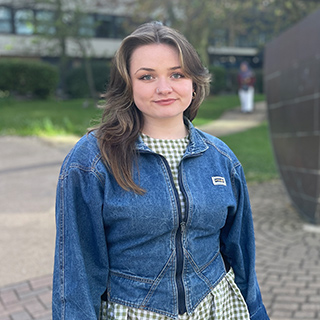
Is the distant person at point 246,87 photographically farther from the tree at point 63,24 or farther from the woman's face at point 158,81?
the woman's face at point 158,81

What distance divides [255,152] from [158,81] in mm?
10026

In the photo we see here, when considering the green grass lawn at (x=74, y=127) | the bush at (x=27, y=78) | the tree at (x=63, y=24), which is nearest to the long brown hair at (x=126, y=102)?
the green grass lawn at (x=74, y=127)

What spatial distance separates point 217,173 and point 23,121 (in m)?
12.1

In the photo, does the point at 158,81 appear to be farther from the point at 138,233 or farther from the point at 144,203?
the point at 138,233

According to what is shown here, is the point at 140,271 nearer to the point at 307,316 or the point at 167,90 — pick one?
the point at 167,90

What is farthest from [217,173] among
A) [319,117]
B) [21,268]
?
[319,117]

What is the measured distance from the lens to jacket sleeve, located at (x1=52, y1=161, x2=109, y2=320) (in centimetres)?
165

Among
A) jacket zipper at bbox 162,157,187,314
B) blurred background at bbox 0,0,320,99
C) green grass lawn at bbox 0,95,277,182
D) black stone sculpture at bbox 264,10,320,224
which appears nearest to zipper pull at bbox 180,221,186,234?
jacket zipper at bbox 162,157,187,314

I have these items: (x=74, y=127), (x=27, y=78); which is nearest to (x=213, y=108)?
(x=27, y=78)

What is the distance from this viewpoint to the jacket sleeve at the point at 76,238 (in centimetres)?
165

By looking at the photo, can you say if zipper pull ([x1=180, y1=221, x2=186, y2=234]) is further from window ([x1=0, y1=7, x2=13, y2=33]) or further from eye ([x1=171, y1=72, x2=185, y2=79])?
window ([x1=0, y1=7, x2=13, y2=33])

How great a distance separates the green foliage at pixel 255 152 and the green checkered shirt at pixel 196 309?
686 cm

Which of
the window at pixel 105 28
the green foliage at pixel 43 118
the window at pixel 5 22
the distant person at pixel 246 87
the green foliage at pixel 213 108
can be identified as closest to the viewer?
the green foliage at pixel 43 118

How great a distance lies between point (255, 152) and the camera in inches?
451
